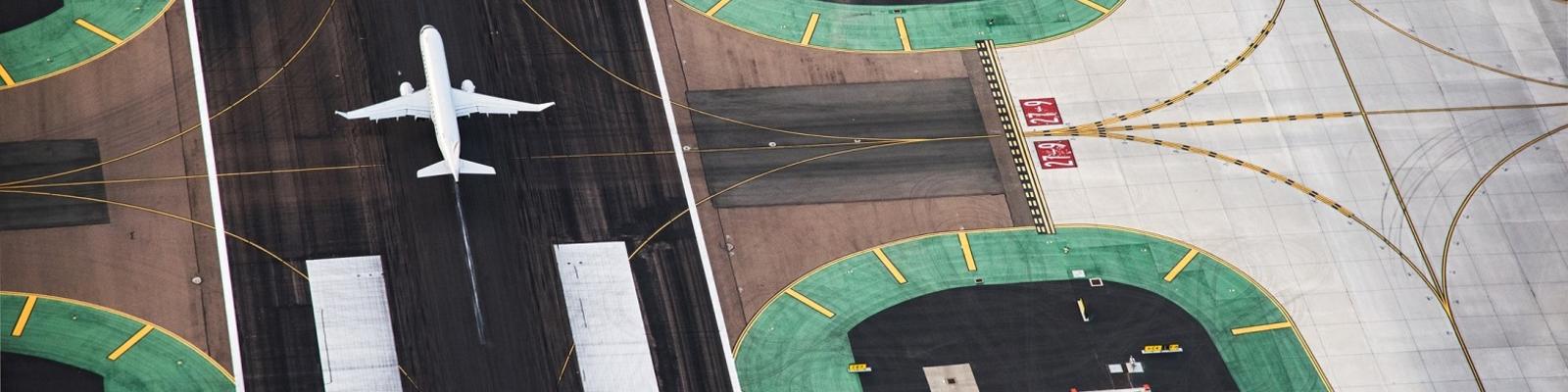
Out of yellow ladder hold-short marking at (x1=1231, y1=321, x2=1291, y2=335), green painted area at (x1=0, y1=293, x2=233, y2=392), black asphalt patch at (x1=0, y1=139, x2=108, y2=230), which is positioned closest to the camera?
green painted area at (x1=0, y1=293, x2=233, y2=392)

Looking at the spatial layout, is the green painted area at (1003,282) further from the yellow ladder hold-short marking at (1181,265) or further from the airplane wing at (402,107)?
the airplane wing at (402,107)

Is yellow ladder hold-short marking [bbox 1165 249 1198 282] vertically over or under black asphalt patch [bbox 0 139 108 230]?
under

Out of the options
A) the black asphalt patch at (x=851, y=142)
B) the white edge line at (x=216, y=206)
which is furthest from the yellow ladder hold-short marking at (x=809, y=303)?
the white edge line at (x=216, y=206)

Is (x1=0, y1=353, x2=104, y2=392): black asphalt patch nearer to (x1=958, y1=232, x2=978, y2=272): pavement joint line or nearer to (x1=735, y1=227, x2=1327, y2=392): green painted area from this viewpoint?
(x1=735, y1=227, x2=1327, y2=392): green painted area

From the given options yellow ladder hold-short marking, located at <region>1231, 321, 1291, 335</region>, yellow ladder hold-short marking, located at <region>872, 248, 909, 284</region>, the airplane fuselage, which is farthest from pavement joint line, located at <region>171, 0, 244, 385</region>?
yellow ladder hold-short marking, located at <region>1231, 321, 1291, 335</region>

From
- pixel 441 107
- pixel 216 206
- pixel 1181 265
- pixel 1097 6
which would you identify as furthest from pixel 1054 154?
pixel 216 206

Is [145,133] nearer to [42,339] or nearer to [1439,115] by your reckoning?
[42,339]
